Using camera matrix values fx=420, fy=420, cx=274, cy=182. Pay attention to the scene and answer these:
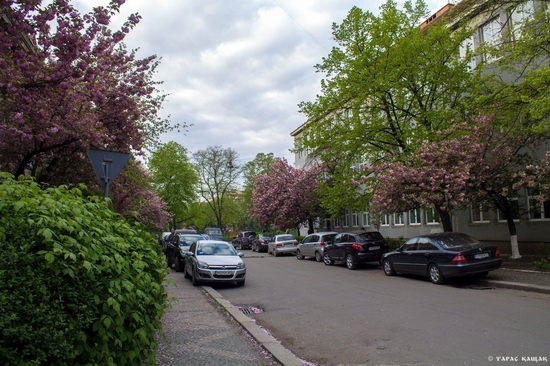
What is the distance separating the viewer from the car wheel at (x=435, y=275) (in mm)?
12906

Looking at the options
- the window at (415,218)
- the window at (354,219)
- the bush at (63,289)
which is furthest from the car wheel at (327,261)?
the bush at (63,289)

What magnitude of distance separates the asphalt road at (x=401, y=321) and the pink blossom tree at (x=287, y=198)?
22439 millimetres

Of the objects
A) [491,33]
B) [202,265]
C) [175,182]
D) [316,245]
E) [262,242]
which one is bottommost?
[262,242]

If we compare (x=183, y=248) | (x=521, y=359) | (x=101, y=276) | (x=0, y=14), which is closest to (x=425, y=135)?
(x=183, y=248)

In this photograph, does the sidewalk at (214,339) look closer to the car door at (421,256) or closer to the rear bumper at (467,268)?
the rear bumper at (467,268)

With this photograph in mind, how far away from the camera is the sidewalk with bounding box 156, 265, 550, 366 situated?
18.1ft

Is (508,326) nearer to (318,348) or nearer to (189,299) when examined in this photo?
(318,348)

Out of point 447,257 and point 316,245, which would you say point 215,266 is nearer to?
point 447,257

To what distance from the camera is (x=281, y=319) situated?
8680 millimetres

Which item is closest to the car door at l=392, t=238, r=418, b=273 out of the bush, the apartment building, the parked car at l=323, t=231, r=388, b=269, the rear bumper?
the rear bumper

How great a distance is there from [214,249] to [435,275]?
738cm

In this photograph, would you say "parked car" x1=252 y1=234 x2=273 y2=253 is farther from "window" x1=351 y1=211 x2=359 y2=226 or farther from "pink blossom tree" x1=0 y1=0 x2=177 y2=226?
"pink blossom tree" x1=0 y1=0 x2=177 y2=226

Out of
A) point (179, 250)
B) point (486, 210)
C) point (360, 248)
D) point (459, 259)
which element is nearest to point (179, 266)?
point (179, 250)

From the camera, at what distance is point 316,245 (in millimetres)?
23734
